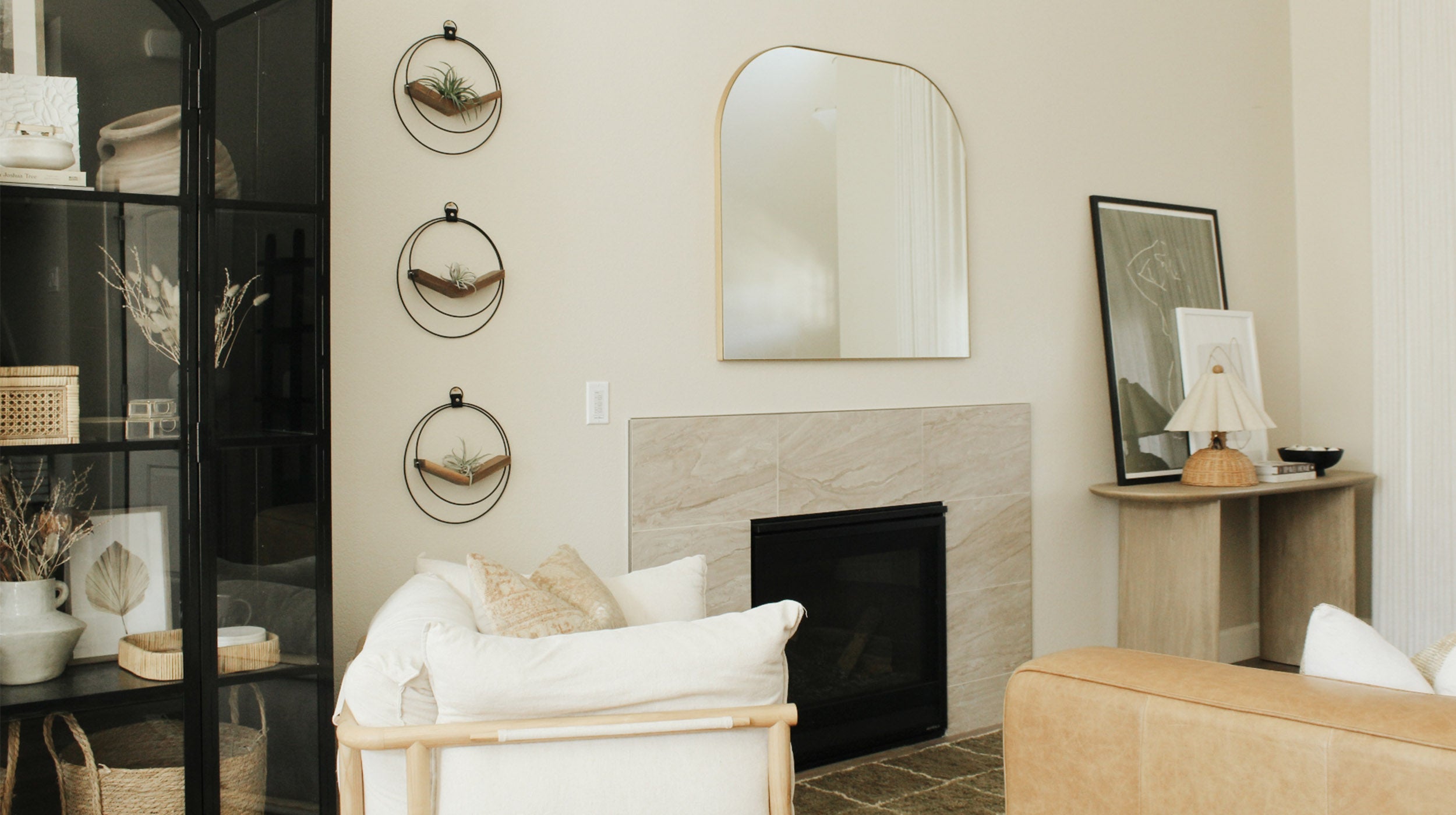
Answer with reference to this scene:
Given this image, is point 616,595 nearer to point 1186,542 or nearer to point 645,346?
point 645,346

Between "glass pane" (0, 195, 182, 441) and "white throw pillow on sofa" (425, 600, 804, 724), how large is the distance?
716 millimetres

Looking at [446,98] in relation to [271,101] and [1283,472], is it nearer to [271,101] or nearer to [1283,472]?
[271,101]

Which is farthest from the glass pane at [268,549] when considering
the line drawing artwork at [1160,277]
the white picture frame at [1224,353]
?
the white picture frame at [1224,353]

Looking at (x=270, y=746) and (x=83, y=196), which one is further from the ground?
(x=83, y=196)

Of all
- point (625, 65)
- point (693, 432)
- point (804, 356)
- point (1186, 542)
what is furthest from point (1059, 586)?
point (625, 65)

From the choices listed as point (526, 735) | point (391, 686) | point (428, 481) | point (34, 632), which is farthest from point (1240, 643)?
point (34, 632)

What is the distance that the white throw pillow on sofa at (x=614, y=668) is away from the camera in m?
1.51

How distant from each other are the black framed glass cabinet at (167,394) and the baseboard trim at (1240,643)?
3520mm

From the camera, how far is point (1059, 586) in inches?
141

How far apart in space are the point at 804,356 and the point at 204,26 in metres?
1.73

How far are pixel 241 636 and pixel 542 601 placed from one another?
1.86 feet

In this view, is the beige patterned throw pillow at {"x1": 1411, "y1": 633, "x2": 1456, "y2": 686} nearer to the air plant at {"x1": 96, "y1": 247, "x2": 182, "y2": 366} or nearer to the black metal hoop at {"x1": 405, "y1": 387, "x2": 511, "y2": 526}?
the black metal hoop at {"x1": 405, "y1": 387, "x2": 511, "y2": 526}

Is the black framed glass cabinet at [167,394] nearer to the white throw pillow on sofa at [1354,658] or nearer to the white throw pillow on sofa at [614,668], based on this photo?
the white throw pillow on sofa at [614,668]

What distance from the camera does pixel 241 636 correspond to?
188 cm
